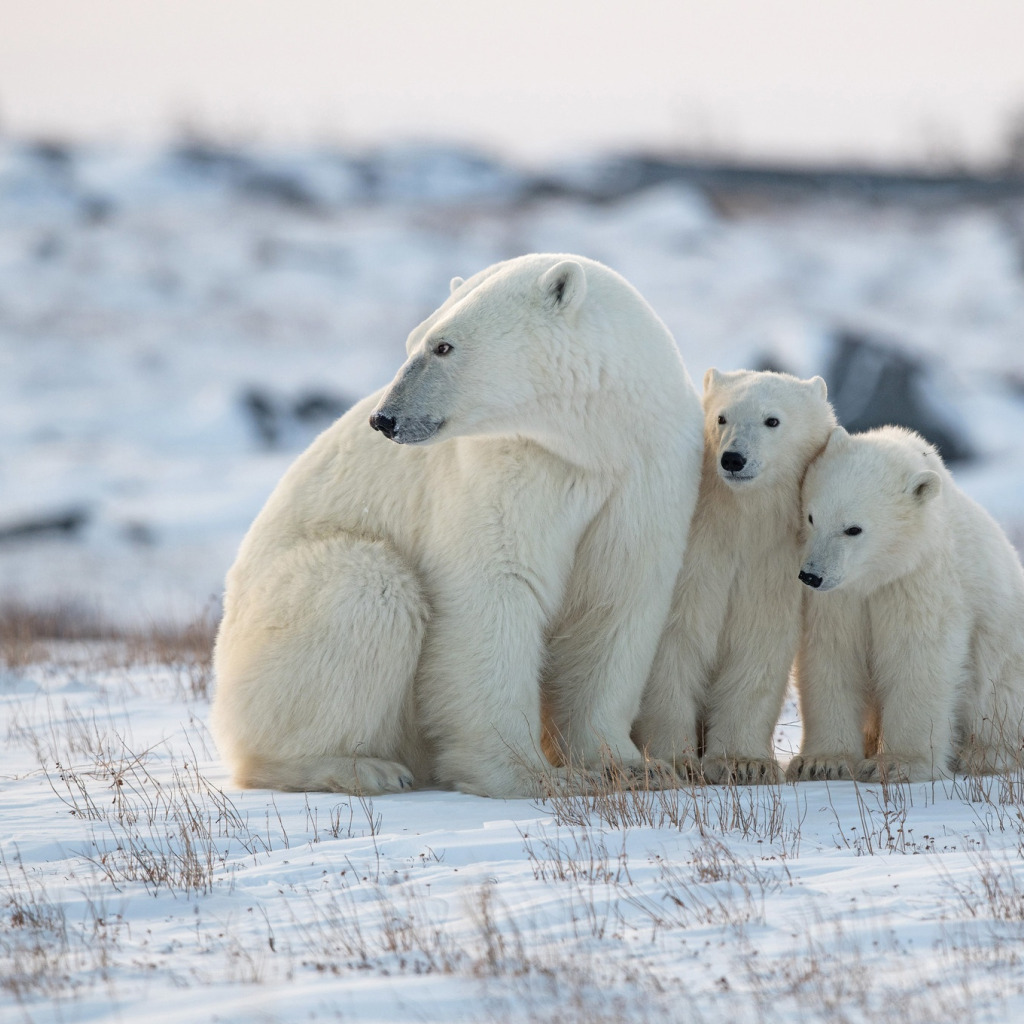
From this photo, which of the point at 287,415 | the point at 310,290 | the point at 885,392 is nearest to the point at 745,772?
the point at 885,392

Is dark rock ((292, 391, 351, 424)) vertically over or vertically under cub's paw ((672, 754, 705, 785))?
under

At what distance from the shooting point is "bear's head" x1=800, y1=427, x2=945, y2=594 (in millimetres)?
4918

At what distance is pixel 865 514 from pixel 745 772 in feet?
3.70

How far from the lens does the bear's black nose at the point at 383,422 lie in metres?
4.77

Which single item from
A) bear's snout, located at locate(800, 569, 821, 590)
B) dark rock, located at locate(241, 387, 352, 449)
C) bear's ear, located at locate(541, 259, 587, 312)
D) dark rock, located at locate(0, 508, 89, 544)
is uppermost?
bear's ear, located at locate(541, 259, 587, 312)

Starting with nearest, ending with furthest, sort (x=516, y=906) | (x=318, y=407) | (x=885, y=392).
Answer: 1. (x=516, y=906)
2. (x=885, y=392)
3. (x=318, y=407)

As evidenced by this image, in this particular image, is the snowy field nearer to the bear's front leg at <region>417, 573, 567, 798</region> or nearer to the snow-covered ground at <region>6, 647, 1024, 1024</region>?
the snow-covered ground at <region>6, 647, 1024, 1024</region>

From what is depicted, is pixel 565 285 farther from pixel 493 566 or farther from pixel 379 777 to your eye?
pixel 379 777

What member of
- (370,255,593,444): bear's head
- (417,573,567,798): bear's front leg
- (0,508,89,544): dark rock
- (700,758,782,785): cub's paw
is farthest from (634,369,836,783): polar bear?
(0,508,89,544): dark rock

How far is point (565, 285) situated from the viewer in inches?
191

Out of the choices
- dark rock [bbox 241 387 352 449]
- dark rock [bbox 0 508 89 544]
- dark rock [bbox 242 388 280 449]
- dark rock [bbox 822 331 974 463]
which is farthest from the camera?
dark rock [bbox 241 387 352 449]

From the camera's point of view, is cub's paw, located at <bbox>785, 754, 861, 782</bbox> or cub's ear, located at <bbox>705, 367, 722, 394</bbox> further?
cub's ear, located at <bbox>705, 367, 722, 394</bbox>

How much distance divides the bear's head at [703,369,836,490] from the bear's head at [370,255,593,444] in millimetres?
690

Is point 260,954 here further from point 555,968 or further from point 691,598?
point 691,598
